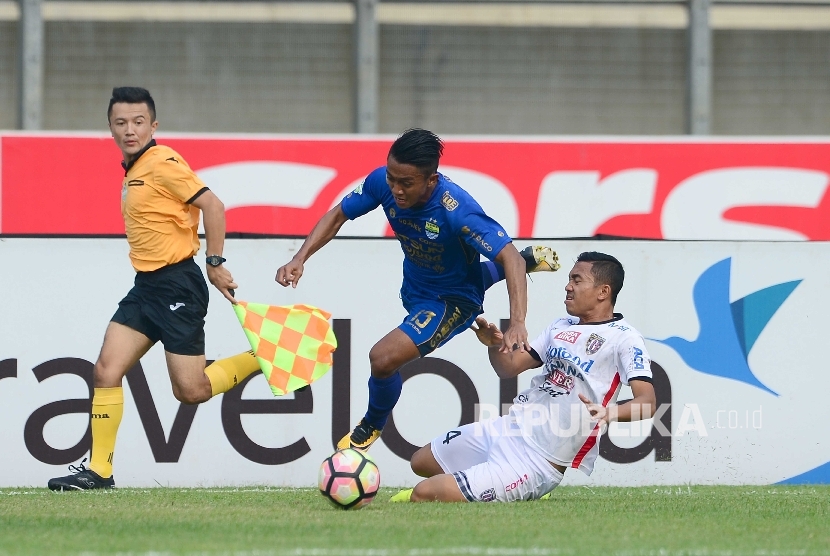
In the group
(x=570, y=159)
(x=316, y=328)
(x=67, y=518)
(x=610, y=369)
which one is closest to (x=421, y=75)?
(x=570, y=159)

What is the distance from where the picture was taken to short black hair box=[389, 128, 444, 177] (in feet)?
20.1

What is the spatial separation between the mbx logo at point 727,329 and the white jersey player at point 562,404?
2.19 m

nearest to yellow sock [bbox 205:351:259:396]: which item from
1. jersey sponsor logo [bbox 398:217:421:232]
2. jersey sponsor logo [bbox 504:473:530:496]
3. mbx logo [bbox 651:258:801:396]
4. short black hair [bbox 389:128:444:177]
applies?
jersey sponsor logo [bbox 398:217:421:232]

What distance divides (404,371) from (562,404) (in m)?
2.23

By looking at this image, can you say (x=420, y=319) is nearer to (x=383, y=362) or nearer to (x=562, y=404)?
(x=383, y=362)

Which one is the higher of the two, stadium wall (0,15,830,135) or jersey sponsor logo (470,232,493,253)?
stadium wall (0,15,830,135)

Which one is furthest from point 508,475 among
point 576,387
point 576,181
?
point 576,181

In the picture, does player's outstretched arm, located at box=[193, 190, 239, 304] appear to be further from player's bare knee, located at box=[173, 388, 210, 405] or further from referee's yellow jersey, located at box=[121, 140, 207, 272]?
player's bare knee, located at box=[173, 388, 210, 405]

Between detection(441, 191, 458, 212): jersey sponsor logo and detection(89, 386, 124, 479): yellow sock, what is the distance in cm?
197

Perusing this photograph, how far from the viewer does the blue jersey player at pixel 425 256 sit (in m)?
6.18

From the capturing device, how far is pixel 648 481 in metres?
8.02

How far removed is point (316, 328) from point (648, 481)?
2.40 m

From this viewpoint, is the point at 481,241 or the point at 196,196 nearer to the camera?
the point at 481,241

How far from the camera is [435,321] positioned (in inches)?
261
